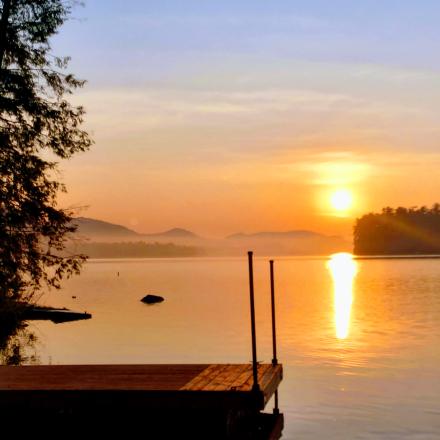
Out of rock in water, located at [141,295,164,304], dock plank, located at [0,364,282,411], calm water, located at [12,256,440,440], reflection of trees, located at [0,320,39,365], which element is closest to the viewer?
dock plank, located at [0,364,282,411]

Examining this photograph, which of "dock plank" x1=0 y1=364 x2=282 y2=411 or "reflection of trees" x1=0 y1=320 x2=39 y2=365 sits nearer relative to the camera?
"dock plank" x1=0 y1=364 x2=282 y2=411

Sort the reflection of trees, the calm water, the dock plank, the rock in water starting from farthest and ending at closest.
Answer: the rock in water < the reflection of trees < the calm water < the dock plank

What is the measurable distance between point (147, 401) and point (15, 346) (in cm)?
2982

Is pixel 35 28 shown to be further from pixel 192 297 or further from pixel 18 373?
pixel 192 297

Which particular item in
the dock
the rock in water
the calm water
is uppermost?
the rock in water

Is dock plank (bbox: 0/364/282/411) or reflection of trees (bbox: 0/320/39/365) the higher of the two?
dock plank (bbox: 0/364/282/411)

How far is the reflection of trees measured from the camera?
36.1 metres

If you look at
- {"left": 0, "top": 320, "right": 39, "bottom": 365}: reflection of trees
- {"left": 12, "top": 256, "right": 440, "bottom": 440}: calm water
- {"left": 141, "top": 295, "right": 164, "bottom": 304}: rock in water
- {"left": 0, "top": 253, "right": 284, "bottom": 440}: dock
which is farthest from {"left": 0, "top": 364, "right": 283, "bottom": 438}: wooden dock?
{"left": 141, "top": 295, "right": 164, "bottom": 304}: rock in water

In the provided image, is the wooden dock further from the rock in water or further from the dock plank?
the rock in water

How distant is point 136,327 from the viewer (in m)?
58.7

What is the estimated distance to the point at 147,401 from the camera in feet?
45.9

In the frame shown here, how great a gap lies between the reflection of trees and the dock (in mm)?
17276

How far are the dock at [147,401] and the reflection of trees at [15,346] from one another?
680 inches

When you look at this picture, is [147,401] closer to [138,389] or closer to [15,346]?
[138,389]
